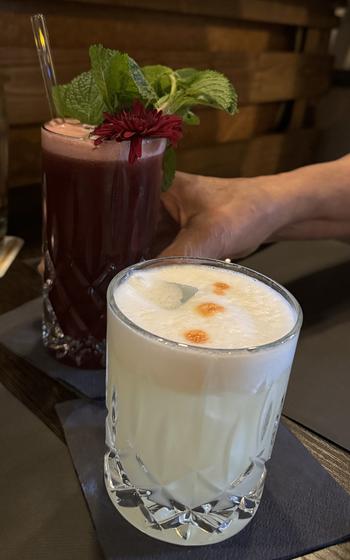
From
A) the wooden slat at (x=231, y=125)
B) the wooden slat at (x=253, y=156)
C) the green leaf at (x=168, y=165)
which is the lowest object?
the wooden slat at (x=253, y=156)

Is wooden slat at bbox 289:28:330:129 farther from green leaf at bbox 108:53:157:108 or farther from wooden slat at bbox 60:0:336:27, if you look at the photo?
green leaf at bbox 108:53:157:108

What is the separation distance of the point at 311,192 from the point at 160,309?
2.09ft

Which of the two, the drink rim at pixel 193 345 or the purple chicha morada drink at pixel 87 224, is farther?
the purple chicha morada drink at pixel 87 224

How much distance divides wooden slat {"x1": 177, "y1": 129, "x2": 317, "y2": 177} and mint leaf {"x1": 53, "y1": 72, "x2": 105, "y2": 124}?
3.65ft

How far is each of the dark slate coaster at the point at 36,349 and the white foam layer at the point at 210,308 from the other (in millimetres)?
200

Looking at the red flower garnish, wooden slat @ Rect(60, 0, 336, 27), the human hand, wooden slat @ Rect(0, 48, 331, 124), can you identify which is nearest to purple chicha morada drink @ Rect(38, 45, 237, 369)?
the red flower garnish

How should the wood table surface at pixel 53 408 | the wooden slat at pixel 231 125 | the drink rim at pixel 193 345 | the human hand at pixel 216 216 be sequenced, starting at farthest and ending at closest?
the wooden slat at pixel 231 125 → the human hand at pixel 216 216 → the wood table surface at pixel 53 408 → the drink rim at pixel 193 345

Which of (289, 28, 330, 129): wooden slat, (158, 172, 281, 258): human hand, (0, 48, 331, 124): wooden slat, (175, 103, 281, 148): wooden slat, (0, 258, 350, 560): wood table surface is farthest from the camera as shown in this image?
(289, 28, 330, 129): wooden slat

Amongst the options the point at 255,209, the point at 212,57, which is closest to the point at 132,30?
the point at 212,57

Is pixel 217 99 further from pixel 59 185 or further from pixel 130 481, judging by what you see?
pixel 130 481

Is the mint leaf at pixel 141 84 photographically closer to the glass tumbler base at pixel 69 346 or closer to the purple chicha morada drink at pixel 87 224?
the purple chicha morada drink at pixel 87 224

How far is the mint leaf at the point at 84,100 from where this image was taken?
69 centimetres

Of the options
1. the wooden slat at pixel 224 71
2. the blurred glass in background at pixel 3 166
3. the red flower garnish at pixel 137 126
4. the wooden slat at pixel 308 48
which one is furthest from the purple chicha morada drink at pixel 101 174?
the wooden slat at pixel 308 48

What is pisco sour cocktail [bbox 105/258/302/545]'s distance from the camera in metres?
0.49
